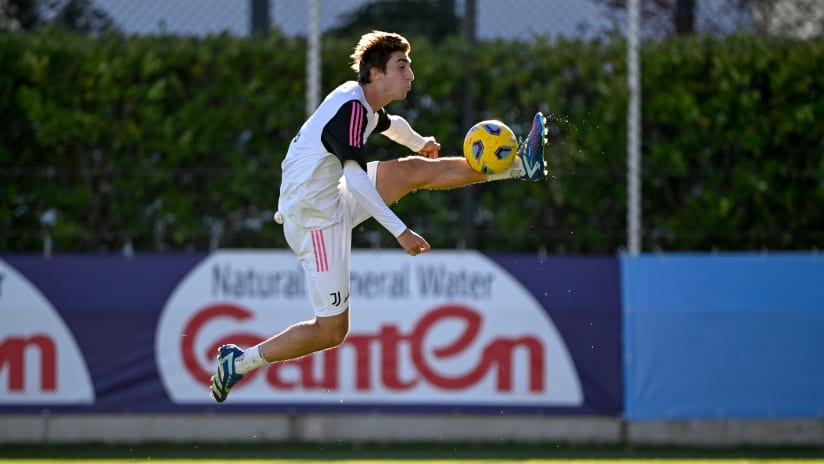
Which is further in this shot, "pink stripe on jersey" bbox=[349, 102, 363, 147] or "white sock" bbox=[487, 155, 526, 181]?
"white sock" bbox=[487, 155, 526, 181]

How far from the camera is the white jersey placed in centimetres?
802

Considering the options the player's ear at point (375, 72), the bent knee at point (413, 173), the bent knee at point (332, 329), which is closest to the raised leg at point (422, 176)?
the bent knee at point (413, 173)

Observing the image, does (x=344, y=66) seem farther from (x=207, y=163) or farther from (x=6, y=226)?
(x=6, y=226)

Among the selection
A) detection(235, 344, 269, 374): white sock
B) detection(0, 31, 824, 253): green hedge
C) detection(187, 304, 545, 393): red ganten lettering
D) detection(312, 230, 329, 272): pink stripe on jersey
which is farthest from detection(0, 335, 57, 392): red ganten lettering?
detection(312, 230, 329, 272): pink stripe on jersey

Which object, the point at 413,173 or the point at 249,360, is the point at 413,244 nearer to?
the point at 413,173

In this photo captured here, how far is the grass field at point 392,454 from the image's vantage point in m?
11.9

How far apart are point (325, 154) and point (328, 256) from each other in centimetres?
70

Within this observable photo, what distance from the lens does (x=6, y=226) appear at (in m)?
13.1

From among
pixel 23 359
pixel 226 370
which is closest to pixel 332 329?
pixel 226 370

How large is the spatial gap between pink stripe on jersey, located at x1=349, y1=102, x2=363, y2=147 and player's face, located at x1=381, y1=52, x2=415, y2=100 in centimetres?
36

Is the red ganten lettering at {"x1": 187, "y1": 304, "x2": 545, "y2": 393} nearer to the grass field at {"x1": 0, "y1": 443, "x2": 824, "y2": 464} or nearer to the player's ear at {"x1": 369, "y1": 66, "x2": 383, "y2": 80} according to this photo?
the grass field at {"x1": 0, "y1": 443, "x2": 824, "y2": 464}

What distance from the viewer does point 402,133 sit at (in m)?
8.88

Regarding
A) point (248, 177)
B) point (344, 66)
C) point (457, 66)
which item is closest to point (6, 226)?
point (248, 177)

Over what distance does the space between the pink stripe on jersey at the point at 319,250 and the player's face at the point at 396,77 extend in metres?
1.05
